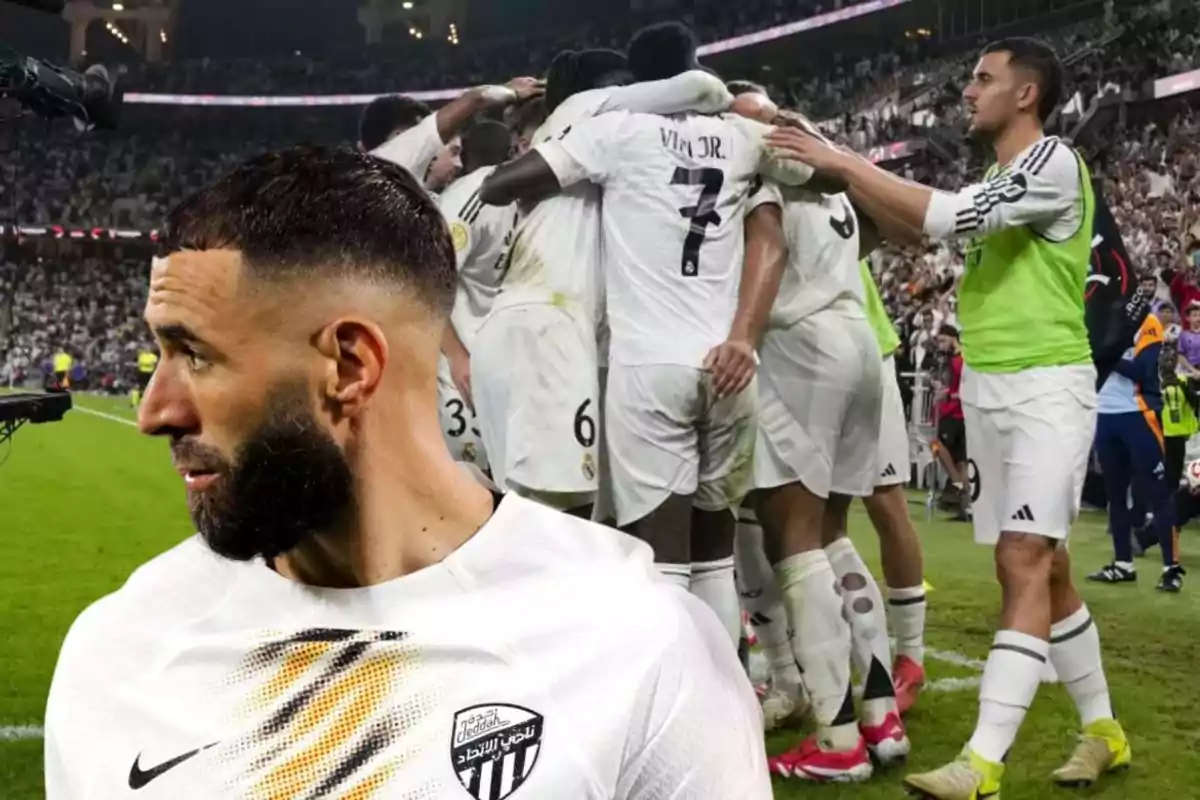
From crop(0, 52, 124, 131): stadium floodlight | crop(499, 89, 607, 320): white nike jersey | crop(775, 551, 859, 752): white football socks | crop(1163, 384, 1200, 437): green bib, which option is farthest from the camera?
crop(1163, 384, 1200, 437): green bib

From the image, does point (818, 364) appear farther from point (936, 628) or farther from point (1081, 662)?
point (936, 628)

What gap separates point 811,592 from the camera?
3.28 m

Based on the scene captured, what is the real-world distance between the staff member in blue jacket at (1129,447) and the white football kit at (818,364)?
4.11 meters

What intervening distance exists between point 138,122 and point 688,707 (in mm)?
39697

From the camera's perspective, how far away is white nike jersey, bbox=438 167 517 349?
3.99 meters

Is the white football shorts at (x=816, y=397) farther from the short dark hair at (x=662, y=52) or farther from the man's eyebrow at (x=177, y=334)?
the man's eyebrow at (x=177, y=334)

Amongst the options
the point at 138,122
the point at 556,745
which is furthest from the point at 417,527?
the point at 138,122

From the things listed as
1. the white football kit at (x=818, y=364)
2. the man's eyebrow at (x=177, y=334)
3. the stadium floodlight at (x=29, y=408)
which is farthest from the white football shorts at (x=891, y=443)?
the man's eyebrow at (x=177, y=334)

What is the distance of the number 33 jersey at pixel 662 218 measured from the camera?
128 inches

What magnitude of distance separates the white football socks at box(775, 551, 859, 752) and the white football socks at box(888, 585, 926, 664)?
86 cm

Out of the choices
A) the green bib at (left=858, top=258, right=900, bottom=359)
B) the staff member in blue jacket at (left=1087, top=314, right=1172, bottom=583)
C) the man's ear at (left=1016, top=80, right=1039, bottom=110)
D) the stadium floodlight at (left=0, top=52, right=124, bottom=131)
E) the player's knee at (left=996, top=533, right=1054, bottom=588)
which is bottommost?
the staff member in blue jacket at (left=1087, top=314, right=1172, bottom=583)

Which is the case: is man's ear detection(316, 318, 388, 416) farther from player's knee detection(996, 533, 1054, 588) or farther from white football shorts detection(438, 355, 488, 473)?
white football shorts detection(438, 355, 488, 473)

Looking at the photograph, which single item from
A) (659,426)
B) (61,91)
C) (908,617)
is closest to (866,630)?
(908,617)

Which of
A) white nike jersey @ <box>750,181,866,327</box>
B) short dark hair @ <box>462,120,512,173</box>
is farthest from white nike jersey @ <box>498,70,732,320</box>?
short dark hair @ <box>462,120,512,173</box>
